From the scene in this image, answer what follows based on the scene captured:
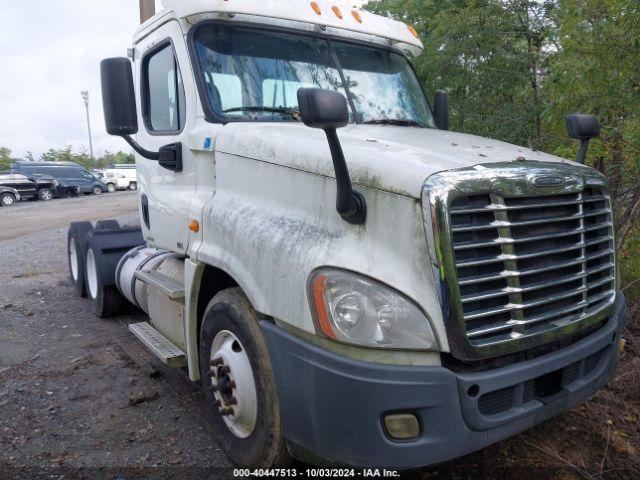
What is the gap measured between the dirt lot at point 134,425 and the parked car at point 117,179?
111ft

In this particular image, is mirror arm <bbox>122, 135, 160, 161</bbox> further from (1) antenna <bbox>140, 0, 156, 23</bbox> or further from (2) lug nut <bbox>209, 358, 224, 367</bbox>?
(1) antenna <bbox>140, 0, 156, 23</bbox>

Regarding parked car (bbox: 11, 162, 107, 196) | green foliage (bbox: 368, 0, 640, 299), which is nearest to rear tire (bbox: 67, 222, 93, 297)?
green foliage (bbox: 368, 0, 640, 299)

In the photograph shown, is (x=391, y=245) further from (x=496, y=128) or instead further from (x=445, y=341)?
(x=496, y=128)

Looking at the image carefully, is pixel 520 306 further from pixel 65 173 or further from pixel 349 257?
pixel 65 173

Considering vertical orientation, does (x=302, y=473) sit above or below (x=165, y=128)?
below

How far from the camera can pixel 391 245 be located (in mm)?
2195

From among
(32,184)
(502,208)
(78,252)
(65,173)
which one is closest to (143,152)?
(502,208)

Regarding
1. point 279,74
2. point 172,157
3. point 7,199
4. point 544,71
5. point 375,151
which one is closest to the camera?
point 375,151

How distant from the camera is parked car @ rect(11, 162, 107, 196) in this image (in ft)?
97.8

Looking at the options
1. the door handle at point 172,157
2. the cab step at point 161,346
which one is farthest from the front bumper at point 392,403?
the door handle at point 172,157

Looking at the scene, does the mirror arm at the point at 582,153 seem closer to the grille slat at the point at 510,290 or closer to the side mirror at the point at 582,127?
the side mirror at the point at 582,127

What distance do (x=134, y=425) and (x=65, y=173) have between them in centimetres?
3094

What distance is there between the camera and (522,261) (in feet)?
7.56

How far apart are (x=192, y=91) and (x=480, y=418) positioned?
247 cm
